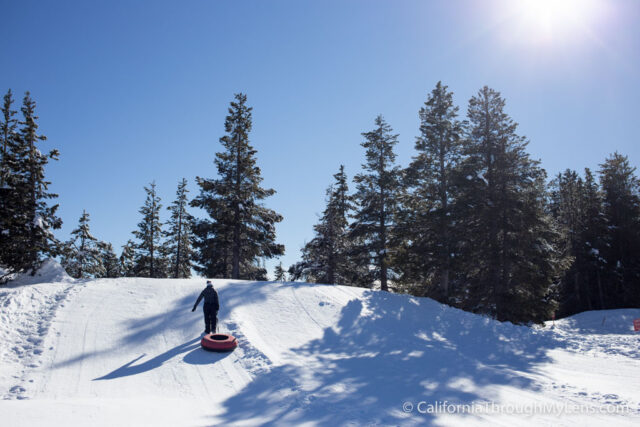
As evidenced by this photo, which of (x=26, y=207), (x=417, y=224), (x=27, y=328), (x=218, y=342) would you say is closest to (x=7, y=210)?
(x=26, y=207)

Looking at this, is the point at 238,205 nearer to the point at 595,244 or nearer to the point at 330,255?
the point at 330,255

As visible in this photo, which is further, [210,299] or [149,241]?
[149,241]

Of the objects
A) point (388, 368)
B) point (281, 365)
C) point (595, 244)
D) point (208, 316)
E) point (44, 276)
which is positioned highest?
point (595, 244)

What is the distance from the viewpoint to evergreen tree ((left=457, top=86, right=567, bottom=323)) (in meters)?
19.3

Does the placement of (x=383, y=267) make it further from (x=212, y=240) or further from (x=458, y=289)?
A: (x=212, y=240)

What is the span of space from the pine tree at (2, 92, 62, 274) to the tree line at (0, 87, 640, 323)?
0.18 ft

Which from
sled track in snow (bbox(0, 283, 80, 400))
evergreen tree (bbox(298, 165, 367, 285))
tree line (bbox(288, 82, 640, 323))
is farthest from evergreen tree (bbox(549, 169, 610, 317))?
sled track in snow (bbox(0, 283, 80, 400))

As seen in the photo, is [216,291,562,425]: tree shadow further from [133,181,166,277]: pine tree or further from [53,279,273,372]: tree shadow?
[133,181,166,277]: pine tree

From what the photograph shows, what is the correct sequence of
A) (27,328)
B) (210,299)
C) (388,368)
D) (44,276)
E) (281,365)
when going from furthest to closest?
(44,276), (210,299), (27,328), (388,368), (281,365)

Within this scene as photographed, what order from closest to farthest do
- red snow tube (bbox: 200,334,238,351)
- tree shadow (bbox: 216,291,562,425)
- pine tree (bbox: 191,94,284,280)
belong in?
tree shadow (bbox: 216,291,562,425) < red snow tube (bbox: 200,334,238,351) < pine tree (bbox: 191,94,284,280)

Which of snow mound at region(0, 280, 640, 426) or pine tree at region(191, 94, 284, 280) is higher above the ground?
pine tree at region(191, 94, 284, 280)

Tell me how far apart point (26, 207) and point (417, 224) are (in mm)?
22063

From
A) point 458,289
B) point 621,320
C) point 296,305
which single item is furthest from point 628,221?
point 296,305

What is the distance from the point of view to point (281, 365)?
930cm
